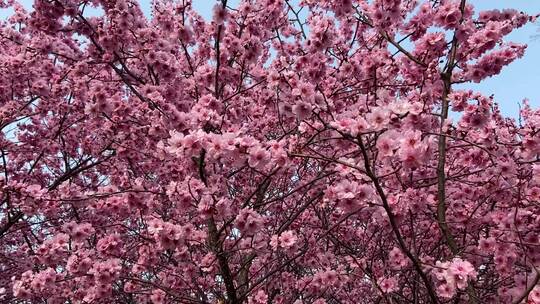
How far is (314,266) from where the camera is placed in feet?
21.1

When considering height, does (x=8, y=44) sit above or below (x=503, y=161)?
above

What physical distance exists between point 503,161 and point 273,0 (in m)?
3.68

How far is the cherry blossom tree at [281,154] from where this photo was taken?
4055mm

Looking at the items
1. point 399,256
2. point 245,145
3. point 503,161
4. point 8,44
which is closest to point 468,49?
point 503,161

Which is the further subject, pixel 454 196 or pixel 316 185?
pixel 316 185

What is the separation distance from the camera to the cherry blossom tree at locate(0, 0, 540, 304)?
4.05 meters

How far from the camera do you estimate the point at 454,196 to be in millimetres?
5504

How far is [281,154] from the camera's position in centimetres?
386

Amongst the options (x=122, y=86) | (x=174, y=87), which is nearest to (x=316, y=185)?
(x=174, y=87)

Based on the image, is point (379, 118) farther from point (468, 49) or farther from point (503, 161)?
point (468, 49)

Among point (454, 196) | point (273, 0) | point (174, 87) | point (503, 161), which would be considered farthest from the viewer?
point (273, 0)

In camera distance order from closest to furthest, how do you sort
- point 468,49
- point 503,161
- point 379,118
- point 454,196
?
1. point 379,118
2. point 503,161
3. point 468,49
4. point 454,196

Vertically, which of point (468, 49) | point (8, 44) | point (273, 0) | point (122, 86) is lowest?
point (468, 49)

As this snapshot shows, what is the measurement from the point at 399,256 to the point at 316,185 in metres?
1.47
